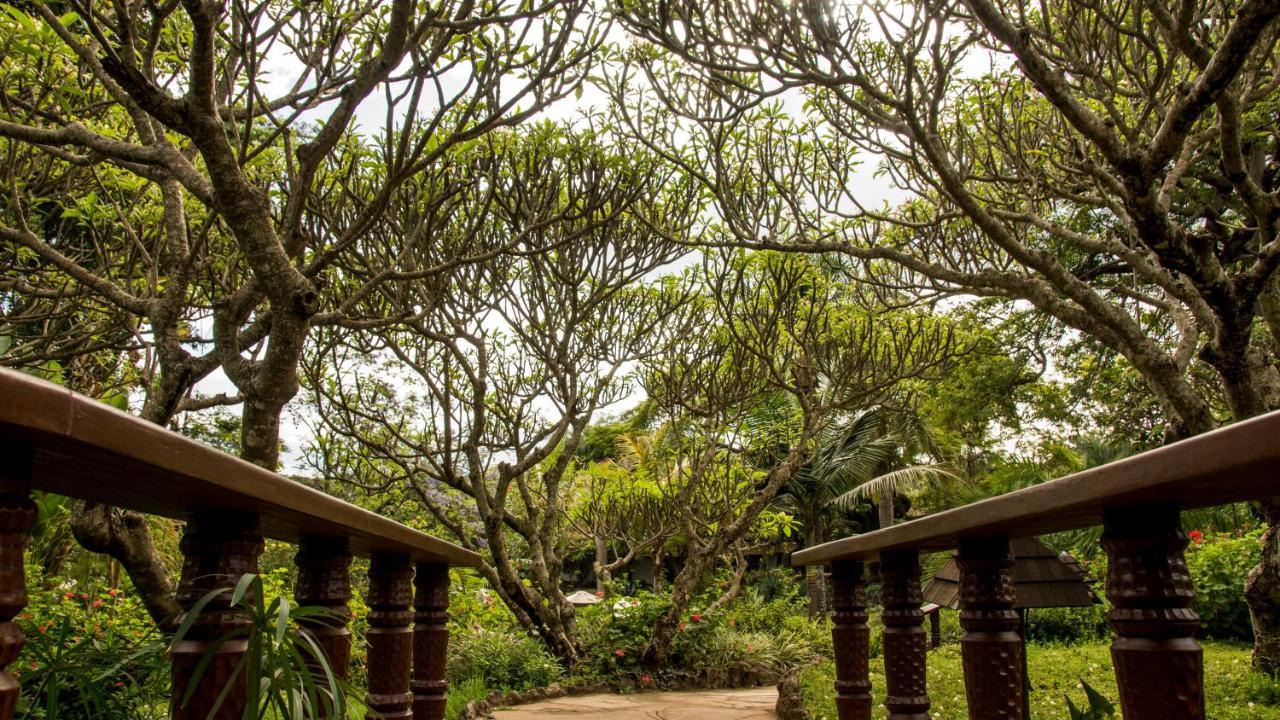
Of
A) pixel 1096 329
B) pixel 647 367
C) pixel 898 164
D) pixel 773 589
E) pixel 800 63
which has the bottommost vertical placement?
pixel 773 589

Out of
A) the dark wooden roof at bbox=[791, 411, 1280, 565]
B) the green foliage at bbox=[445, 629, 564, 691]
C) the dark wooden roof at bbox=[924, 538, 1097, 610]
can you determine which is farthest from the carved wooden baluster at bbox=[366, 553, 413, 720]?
the green foliage at bbox=[445, 629, 564, 691]

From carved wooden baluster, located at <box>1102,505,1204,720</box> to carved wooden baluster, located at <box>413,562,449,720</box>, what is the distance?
7.21 feet

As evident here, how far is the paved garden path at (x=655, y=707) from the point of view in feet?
21.6

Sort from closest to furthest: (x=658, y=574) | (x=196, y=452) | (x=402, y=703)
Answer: (x=196, y=452)
(x=402, y=703)
(x=658, y=574)

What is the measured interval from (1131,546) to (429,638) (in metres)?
2.35

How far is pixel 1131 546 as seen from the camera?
123 centimetres

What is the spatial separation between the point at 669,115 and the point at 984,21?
306cm

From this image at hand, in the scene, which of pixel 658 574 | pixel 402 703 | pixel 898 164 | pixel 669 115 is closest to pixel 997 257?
pixel 898 164

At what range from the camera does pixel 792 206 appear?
6.40 meters

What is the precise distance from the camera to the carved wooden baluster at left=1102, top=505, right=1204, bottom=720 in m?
1.15

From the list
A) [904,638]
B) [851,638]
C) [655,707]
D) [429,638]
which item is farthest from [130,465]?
[655,707]

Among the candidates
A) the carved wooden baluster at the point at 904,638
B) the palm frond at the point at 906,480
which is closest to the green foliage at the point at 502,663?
the carved wooden baluster at the point at 904,638

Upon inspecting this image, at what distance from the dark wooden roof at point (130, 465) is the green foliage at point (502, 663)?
23.3 ft

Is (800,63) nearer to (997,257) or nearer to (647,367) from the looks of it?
(997,257)
